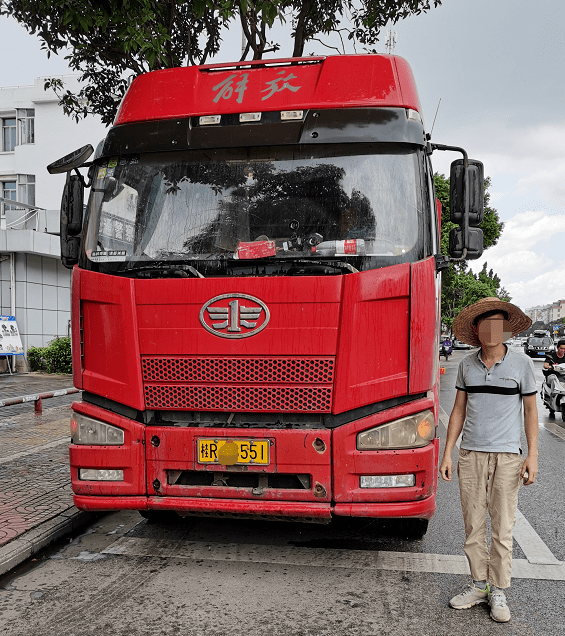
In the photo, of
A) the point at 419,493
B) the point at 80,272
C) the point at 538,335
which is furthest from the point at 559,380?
the point at 538,335

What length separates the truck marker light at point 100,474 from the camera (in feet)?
13.6

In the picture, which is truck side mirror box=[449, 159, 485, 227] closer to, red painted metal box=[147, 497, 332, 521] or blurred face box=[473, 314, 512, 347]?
blurred face box=[473, 314, 512, 347]

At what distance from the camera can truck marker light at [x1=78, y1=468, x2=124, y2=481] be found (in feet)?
13.6

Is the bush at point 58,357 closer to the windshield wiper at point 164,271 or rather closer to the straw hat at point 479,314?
the windshield wiper at point 164,271

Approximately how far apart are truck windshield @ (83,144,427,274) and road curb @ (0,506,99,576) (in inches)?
76.6

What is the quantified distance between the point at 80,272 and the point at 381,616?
2.79 metres

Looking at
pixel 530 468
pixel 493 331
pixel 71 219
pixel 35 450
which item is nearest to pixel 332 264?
pixel 493 331

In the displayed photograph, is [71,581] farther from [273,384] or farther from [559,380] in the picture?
[559,380]

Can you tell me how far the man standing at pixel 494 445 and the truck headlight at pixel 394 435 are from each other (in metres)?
0.25

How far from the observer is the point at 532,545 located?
477 cm

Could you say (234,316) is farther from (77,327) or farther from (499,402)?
(499,402)

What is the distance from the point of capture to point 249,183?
430cm

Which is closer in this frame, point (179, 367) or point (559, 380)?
point (179, 367)

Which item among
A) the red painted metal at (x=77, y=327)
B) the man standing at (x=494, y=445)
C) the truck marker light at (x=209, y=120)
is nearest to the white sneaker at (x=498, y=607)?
the man standing at (x=494, y=445)
